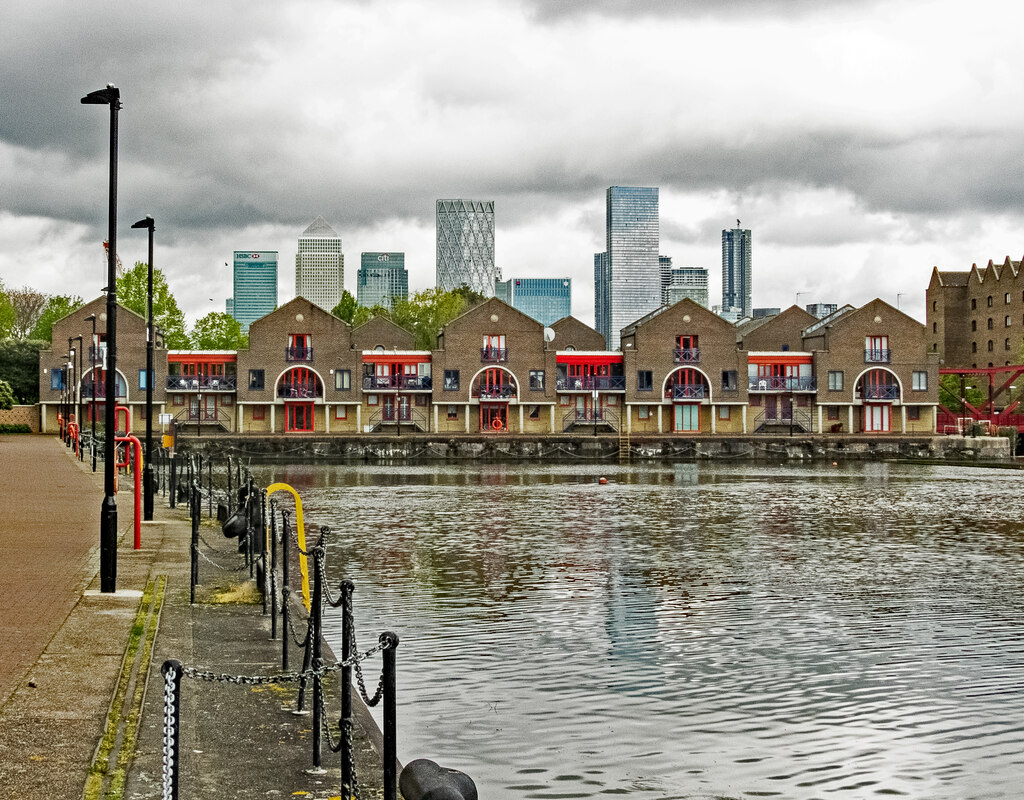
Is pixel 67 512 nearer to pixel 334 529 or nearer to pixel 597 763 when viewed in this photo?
pixel 334 529

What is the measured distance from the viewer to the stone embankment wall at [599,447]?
77.1 meters

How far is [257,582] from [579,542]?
10663 mm

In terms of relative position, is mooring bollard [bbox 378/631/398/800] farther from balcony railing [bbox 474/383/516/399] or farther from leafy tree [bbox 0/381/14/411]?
balcony railing [bbox 474/383/516/399]

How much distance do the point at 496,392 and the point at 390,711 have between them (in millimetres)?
82364

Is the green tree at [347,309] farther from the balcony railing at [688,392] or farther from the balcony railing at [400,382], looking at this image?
the balcony railing at [688,392]

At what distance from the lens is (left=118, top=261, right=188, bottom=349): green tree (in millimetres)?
98438

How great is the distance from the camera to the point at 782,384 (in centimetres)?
9206

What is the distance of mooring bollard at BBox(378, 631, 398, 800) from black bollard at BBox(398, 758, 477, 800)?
0.53 metres

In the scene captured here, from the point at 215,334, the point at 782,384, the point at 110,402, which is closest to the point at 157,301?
the point at 215,334

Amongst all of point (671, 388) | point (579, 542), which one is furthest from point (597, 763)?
point (671, 388)

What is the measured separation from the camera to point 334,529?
2762 cm

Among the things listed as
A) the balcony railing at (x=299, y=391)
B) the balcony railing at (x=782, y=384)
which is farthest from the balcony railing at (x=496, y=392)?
the balcony railing at (x=782, y=384)

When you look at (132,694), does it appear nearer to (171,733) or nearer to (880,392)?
(171,733)

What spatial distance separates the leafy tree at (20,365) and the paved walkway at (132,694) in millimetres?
87181
